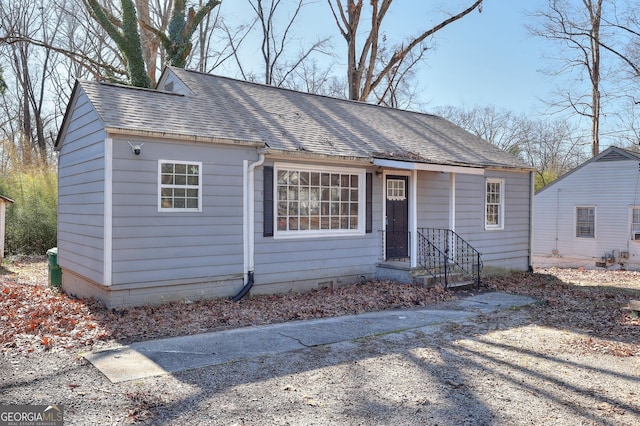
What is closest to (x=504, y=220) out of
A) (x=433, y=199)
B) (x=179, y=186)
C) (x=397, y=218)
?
(x=433, y=199)

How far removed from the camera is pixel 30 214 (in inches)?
648

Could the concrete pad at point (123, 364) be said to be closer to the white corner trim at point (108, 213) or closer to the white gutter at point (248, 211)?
the white corner trim at point (108, 213)

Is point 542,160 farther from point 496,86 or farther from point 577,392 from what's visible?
point 577,392

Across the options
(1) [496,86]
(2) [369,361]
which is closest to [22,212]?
(2) [369,361]

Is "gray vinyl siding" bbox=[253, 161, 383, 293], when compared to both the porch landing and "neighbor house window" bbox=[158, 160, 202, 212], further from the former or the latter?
"neighbor house window" bbox=[158, 160, 202, 212]

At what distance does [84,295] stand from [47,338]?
3.10 metres

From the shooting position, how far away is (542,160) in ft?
112

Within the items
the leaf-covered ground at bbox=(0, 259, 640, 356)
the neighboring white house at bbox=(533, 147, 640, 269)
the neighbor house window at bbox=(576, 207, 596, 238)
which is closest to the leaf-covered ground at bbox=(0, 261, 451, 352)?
the leaf-covered ground at bbox=(0, 259, 640, 356)

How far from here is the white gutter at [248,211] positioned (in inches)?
342

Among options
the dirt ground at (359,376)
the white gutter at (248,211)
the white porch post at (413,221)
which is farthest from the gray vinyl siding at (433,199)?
the white gutter at (248,211)

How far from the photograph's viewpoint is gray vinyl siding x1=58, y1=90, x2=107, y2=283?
25.5 feet

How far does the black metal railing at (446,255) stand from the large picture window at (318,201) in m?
1.72

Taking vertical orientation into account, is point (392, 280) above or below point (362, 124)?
below

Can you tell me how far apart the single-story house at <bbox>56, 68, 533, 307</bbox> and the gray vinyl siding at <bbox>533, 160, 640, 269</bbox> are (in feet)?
26.7
